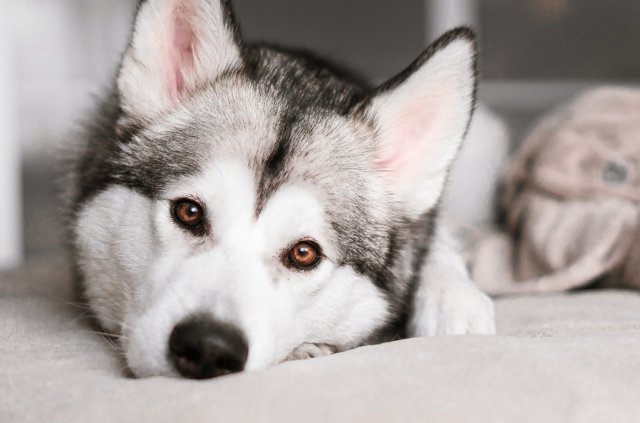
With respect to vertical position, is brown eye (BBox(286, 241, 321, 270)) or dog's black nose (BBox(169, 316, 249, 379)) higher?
Answer: brown eye (BBox(286, 241, 321, 270))

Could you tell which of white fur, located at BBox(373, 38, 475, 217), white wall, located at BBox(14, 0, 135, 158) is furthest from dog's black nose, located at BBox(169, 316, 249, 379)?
white wall, located at BBox(14, 0, 135, 158)

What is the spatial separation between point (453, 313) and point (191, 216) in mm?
662

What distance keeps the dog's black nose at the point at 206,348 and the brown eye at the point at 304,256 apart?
0.99ft

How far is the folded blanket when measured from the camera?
87.0 inches

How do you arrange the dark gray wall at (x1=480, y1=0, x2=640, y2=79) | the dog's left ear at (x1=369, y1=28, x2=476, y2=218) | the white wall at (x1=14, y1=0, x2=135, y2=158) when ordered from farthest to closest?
the white wall at (x1=14, y1=0, x2=135, y2=158) < the dark gray wall at (x1=480, y1=0, x2=640, y2=79) < the dog's left ear at (x1=369, y1=28, x2=476, y2=218)

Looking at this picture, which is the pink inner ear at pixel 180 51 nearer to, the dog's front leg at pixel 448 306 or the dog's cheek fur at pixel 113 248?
the dog's cheek fur at pixel 113 248

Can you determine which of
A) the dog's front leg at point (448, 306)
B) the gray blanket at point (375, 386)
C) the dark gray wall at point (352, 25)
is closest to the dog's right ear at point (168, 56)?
the gray blanket at point (375, 386)

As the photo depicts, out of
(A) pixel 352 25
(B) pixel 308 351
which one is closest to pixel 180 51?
(B) pixel 308 351

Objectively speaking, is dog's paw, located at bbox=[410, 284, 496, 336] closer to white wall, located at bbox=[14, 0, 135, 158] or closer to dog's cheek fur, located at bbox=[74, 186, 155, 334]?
dog's cheek fur, located at bbox=[74, 186, 155, 334]

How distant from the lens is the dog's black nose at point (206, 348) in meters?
1.14

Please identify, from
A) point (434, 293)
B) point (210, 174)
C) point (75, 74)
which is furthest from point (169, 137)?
point (75, 74)

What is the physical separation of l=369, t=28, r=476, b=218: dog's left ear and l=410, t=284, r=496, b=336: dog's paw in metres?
0.22

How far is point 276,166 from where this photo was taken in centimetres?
143

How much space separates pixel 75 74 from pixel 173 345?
4077 mm
